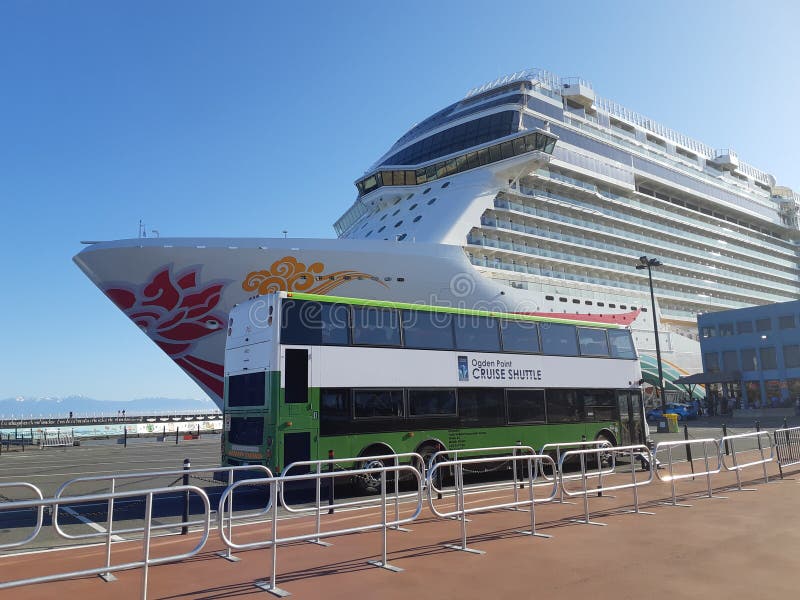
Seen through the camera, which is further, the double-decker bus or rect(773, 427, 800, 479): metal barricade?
rect(773, 427, 800, 479): metal barricade

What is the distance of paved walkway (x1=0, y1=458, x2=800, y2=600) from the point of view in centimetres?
487

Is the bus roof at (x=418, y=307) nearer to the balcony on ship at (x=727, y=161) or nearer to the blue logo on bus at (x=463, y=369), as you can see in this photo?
the blue logo on bus at (x=463, y=369)

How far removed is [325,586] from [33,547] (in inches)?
167

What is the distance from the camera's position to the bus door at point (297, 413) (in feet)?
32.3

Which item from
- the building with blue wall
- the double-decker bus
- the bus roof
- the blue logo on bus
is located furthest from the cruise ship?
the blue logo on bus

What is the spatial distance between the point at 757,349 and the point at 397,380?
40.3 metres

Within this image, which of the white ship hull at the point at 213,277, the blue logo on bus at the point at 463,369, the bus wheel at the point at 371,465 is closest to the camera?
the bus wheel at the point at 371,465

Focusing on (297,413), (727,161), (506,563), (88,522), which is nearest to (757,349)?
(727,161)

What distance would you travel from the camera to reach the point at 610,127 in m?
42.2

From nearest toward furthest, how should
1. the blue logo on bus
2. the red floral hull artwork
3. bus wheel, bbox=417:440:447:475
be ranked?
bus wheel, bbox=417:440:447:475 → the blue logo on bus → the red floral hull artwork

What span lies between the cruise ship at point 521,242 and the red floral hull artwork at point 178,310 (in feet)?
0.15

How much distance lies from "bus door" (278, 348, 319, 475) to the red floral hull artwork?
9.74 m

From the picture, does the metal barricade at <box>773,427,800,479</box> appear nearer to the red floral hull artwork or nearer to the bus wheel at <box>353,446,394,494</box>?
the bus wheel at <box>353,446,394,494</box>

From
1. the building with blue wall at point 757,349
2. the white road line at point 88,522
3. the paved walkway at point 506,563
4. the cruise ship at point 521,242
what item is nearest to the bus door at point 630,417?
the paved walkway at point 506,563
